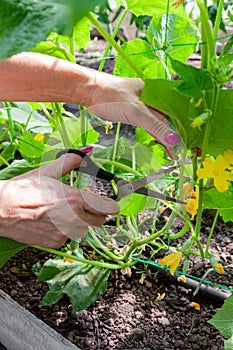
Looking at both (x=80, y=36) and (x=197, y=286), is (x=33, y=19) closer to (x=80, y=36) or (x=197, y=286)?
(x=80, y=36)

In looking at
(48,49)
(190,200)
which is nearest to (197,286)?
(190,200)

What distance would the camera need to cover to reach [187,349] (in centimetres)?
Answer: 124

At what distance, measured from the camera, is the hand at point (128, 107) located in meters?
0.91

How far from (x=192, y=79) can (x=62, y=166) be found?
0.39 metres

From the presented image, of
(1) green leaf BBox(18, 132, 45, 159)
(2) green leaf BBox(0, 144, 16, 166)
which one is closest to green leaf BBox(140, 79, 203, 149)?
(1) green leaf BBox(18, 132, 45, 159)

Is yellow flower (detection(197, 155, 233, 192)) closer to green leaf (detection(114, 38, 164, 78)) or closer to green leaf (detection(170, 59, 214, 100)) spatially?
green leaf (detection(170, 59, 214, 100))

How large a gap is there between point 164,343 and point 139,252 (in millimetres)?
277

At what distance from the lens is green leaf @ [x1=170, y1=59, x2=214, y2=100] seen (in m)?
0.73

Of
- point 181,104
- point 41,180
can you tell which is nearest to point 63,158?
point 41,180

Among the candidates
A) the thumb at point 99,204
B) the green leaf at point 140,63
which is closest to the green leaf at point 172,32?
the green leaf at point 140,63

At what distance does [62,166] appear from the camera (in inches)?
41.4

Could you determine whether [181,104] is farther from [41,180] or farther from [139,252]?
[139,252]

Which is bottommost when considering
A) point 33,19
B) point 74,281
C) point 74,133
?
point 74,281

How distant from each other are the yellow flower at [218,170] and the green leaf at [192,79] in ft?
0.50
